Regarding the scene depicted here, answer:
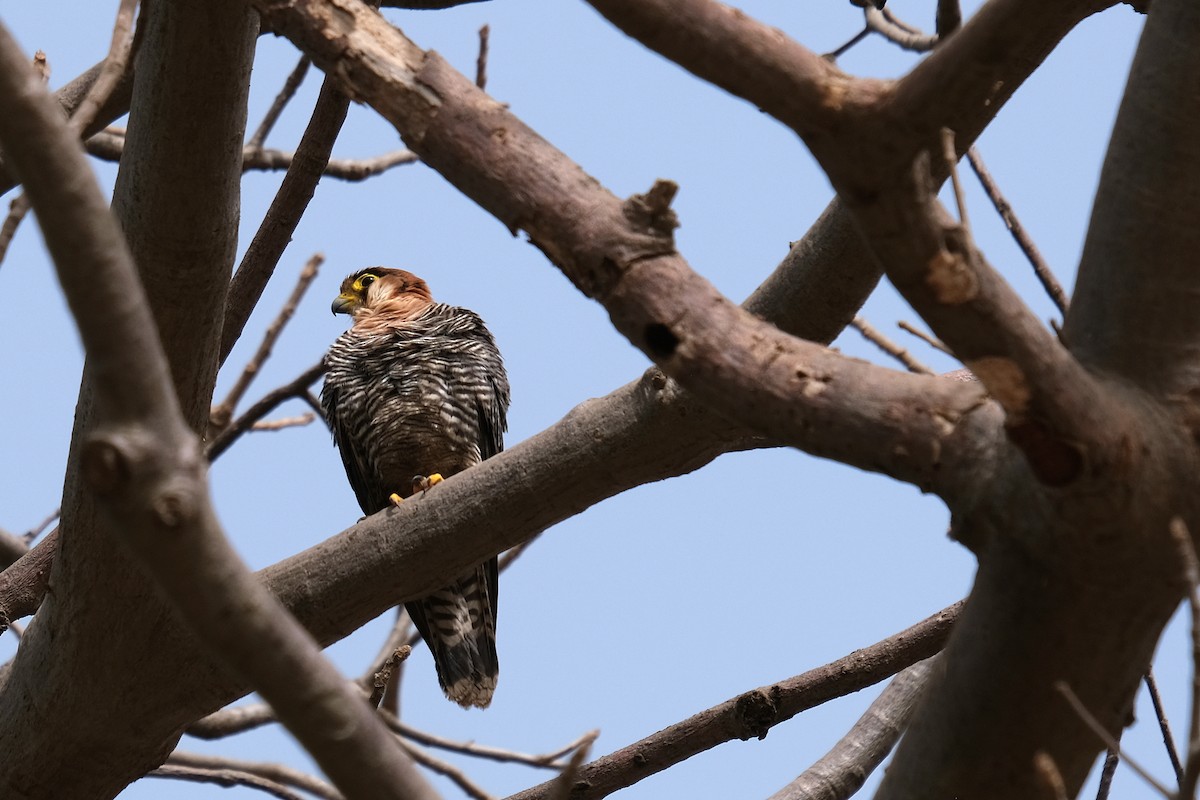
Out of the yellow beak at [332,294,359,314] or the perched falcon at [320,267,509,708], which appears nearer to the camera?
the perched falcon at [320,267,509,708]

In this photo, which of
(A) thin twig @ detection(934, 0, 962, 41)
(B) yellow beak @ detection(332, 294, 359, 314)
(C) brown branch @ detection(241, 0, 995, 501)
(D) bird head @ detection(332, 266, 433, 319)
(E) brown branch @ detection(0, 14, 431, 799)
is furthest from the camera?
(B) yellow beak @ detection(332, 294, 359, 314)

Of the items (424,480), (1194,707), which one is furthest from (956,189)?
(424,480)

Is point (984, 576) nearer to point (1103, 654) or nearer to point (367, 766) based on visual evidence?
point (1103, 654)

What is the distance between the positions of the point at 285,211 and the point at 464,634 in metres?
2.43

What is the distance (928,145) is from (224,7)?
5.96 feet

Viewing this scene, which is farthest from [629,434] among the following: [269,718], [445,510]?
[269,718]

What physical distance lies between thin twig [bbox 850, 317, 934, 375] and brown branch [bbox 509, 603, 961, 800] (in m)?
0.80

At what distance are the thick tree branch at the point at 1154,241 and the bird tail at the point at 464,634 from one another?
389 cm

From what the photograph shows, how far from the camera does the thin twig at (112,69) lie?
11.9 feet

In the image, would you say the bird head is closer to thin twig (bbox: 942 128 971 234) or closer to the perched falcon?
the perched falcon

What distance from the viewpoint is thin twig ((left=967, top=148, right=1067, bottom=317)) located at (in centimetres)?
372

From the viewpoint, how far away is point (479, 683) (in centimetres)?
555

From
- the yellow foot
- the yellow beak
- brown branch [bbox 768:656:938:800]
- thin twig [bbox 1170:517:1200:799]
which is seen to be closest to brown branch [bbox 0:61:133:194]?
the yellow foot

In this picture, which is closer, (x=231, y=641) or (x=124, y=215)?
(x=231, y=641)
